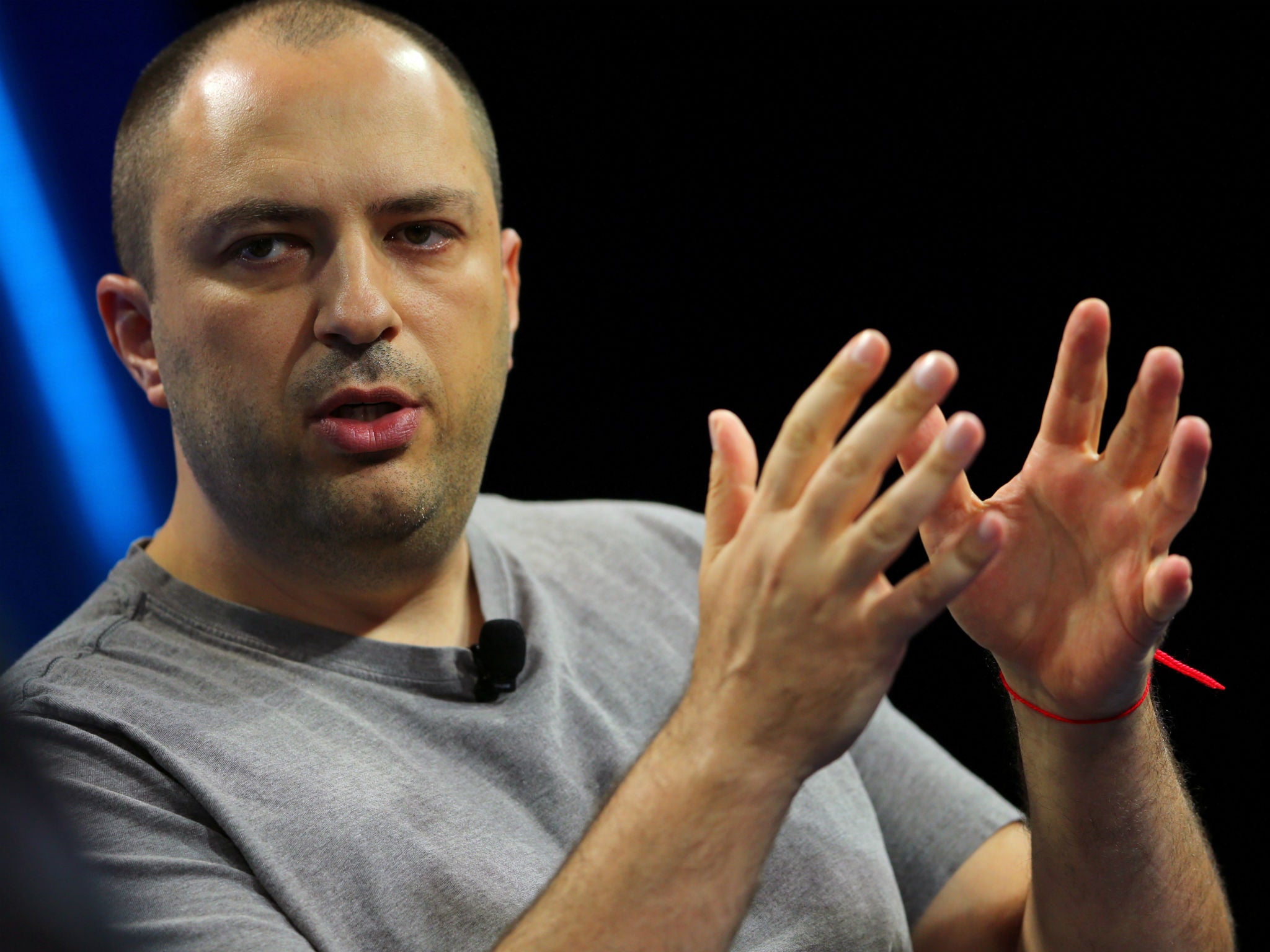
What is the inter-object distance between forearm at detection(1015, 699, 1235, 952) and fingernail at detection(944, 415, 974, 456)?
0.48 metres

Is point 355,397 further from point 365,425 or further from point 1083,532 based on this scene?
point 1083,532

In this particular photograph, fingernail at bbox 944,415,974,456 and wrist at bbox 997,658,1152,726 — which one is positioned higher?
fingernail at bbox 944,415,974,456

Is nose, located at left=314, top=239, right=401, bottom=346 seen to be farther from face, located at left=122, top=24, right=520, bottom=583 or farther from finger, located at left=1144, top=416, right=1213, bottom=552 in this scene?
finger, located at left=1144, top=416, right=1213, bottom=552

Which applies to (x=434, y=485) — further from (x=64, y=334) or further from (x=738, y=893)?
(x=64, y=334)

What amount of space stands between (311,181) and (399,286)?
155 mm

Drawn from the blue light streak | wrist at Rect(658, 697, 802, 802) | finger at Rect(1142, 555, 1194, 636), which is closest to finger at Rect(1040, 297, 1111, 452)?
finger at Rect(1142, 555, 1194, 636)

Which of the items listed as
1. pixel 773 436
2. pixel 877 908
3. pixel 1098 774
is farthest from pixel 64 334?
pixel 1098 774

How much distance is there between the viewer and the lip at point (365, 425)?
1297 mm

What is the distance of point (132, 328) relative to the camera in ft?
4.83

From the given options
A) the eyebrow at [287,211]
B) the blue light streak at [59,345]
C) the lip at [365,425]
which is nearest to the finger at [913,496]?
the lip at [365,425]

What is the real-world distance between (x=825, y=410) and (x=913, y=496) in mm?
96

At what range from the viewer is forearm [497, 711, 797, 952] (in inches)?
35.0

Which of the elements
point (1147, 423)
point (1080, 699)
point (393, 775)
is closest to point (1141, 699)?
point (1080, 699)

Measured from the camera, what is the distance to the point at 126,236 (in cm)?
145
